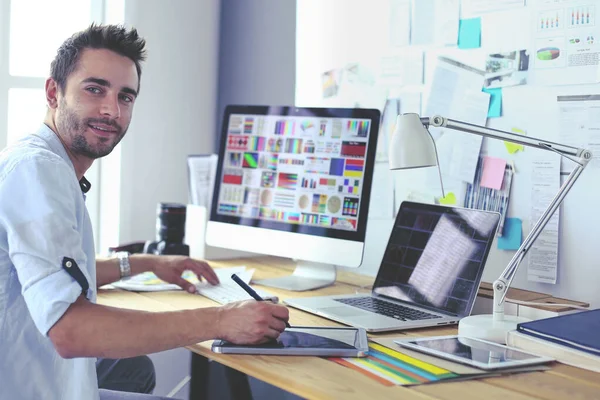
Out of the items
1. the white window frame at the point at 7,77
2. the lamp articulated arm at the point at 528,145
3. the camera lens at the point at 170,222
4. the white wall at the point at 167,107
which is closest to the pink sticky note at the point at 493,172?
the lamp articulated arm at the point at 528,145

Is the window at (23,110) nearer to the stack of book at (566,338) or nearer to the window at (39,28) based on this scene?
the window at (39,28)

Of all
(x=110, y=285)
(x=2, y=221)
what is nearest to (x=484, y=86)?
(x=110, y=285)

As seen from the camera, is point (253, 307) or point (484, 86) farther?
point (484, 86)

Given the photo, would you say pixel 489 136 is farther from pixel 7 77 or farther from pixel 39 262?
pixel 7 77

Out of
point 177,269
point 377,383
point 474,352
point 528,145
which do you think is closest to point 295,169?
point 177,269

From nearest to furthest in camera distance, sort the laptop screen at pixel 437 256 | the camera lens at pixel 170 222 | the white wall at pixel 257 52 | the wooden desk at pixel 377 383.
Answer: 1. the wooden desk at pixel 377 383
2. the laptop screen at pixel 437 256
3. the camera lens at pixel 170 222
4. the white wall at pixel 257 52

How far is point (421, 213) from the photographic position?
202 centimetres

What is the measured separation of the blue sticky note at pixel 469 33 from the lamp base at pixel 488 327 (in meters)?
0.78

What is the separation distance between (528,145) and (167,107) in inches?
62.2

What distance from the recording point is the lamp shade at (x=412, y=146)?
163 cm

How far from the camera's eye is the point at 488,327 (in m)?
1.61

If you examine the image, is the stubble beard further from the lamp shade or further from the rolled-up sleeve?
the lamp shade

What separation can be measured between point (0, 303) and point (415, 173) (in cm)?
125

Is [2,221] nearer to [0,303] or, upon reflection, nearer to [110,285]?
[0,303]
